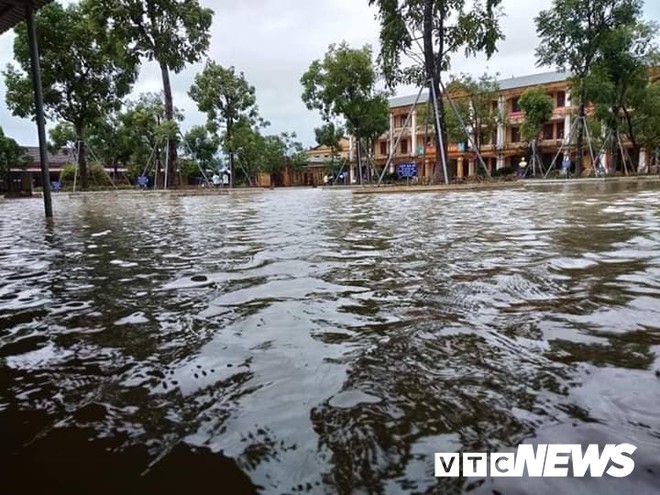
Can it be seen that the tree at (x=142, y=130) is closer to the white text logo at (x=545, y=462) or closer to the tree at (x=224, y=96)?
the tree at (x=224, y=96)

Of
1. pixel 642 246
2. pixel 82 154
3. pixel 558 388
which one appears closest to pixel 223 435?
pixel 558 388

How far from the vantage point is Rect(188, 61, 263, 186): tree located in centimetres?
3062

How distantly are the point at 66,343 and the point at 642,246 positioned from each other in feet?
13.3

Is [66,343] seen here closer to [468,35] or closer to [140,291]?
[140,291]

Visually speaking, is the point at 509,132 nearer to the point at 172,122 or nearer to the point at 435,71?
the point at 435,71

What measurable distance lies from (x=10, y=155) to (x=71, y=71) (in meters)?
17.1

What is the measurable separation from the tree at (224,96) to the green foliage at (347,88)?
397 centimetres

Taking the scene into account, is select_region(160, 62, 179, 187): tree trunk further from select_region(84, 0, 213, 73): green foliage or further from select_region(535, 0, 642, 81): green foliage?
select_region(535, 0, 642, 81): green foliage

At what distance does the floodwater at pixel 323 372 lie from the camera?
1140 mm

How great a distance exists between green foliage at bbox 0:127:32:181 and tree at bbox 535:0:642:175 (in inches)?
1357

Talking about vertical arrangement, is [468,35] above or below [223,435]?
above

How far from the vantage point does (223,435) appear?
1.27 meters

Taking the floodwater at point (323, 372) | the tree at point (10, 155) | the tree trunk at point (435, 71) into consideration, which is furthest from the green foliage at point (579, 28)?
the tree at point (10, 155)

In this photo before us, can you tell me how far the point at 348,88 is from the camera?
30.9 metres
